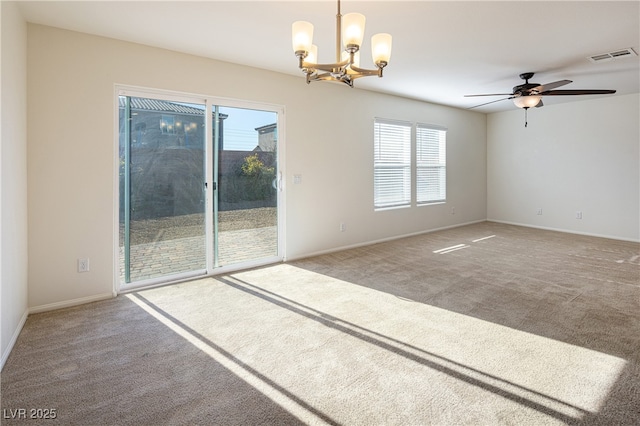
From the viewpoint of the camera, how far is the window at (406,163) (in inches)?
230

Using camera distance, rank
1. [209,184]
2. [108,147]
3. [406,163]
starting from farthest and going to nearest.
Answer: [406,163] → [209,184] → [108,147]

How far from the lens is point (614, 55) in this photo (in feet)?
12.6

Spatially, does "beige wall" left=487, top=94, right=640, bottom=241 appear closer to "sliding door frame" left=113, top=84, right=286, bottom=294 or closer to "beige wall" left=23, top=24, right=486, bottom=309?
"beige wall" left=23, top=24, right=486, bottom=309

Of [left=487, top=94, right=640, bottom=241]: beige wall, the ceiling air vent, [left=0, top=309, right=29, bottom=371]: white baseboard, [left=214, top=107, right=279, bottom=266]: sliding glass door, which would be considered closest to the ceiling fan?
the ceiling air vent

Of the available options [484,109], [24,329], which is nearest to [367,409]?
[24,329]

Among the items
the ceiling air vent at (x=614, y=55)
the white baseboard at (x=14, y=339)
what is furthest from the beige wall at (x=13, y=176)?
the ceiling air vent at (x=614, y=55)

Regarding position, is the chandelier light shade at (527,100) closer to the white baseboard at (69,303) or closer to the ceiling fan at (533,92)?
the ceiling fan at (533,92)

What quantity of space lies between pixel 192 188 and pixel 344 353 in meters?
2.59

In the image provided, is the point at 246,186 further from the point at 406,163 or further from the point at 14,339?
the point at 406,163

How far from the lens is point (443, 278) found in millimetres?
3842

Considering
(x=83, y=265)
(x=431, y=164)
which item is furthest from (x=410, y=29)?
(x=431, y=164)

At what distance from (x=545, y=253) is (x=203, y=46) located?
5.30 metres

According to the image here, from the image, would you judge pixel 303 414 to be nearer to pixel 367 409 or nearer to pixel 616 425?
pixel 367 409

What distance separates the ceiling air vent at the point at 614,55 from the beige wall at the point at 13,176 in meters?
5.54
